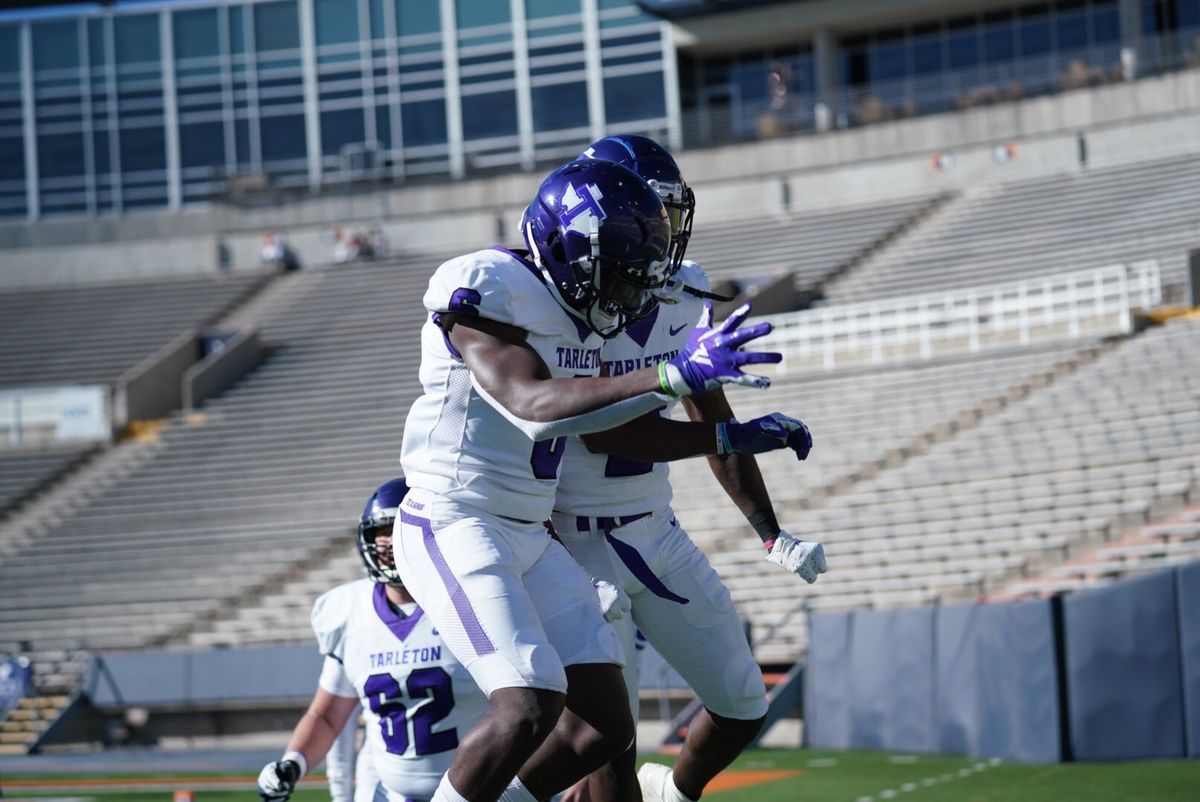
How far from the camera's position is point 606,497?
16.5 ft

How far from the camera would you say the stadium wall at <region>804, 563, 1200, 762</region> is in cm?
1012

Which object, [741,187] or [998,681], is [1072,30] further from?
[998,681]

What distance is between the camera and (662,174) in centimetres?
497

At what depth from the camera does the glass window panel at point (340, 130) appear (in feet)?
119

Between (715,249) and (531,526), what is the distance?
24013mm

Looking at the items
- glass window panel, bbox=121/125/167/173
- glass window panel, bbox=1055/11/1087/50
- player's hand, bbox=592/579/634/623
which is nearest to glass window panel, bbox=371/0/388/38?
glass window panel, bbox=121/125/167/173

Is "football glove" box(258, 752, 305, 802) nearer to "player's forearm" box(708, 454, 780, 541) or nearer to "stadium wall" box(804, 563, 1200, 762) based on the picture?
"player's forearm" box(708, 454, 780, 541)

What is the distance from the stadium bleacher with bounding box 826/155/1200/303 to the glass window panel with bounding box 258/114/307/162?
15.2 meters

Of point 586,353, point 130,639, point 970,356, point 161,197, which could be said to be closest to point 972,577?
point 970,356

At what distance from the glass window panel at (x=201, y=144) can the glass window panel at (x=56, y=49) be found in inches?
120

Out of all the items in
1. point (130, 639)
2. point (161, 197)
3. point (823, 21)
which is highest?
point (823, 21)

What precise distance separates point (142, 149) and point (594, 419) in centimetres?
3527

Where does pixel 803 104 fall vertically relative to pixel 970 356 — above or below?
above

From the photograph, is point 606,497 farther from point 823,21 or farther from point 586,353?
point 823,21
